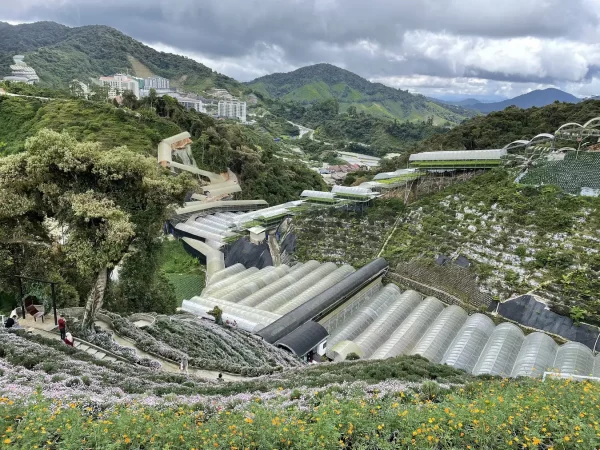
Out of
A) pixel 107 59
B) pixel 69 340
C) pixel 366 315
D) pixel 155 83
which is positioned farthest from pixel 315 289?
pixel 107 59

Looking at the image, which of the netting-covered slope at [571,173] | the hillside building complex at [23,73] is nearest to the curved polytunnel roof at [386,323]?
the netting-covered slope at [571,173]

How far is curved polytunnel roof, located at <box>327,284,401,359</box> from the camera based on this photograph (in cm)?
1819

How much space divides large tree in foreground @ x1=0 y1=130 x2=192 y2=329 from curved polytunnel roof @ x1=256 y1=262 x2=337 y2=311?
897 centimetres

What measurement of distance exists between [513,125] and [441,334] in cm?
3695

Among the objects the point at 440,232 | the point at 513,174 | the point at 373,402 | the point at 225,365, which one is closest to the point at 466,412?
the point at 373,402

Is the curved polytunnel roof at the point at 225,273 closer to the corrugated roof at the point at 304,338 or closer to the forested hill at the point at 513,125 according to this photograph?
the corrugated roof at the point at 304,338

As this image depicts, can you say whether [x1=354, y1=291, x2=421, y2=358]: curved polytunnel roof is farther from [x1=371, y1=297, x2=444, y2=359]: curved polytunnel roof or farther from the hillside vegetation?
the hillside vegetation

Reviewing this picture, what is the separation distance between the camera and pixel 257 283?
23641 mm

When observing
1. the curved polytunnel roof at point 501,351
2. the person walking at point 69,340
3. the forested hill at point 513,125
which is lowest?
the curved polytunnel roof at point 501,351

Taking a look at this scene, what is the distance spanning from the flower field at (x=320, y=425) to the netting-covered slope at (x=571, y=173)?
21479mm

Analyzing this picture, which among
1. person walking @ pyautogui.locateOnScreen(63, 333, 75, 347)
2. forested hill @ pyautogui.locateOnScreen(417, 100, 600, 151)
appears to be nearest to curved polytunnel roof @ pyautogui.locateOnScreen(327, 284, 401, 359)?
person walking @ pyautogui.locateOnScreen(63, 333, 75, 347)

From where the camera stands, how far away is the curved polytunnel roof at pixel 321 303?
17.2m

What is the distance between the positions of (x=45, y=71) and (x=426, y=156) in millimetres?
129201

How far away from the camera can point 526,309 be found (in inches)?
750
